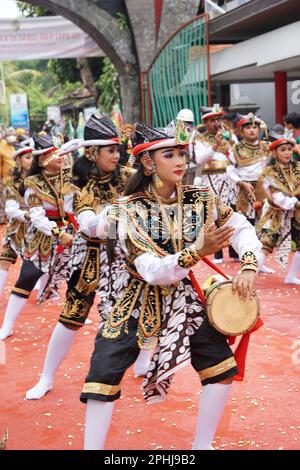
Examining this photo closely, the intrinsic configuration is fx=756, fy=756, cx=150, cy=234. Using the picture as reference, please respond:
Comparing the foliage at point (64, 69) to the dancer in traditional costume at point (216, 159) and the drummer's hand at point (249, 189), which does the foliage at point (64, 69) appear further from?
the drummer's hand at point (249, 189)

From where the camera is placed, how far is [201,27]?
12992 mm

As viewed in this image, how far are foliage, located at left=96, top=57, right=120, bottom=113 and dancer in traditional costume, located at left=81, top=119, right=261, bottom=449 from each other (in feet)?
53.8

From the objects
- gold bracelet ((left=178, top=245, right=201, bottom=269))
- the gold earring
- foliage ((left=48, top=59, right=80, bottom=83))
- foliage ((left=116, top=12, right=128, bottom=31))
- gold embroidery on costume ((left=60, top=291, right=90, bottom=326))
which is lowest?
gold embroidery on costume ((left=60, top=291, right=90, bottom=326))

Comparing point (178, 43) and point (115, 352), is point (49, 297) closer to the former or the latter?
point (115, 352)

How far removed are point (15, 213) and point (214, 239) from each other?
398 centimetres

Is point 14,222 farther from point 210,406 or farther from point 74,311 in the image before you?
point 210,406

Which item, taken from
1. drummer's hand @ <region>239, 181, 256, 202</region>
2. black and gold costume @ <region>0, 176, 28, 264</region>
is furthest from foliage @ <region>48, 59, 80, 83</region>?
black and gold costume @ <region>0, 176, 28, 264</region>

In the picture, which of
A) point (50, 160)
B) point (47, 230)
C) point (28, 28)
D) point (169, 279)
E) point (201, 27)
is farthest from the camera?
point (28, 28)

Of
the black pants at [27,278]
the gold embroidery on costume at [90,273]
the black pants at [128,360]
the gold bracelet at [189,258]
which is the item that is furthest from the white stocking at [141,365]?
the gold bracelet at [189,258]

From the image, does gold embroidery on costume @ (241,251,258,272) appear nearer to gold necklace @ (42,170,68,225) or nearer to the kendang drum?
the kendang drum

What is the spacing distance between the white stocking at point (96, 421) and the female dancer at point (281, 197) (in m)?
4.56

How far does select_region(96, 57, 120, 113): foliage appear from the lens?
64.7 ft

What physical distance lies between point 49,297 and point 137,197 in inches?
108
